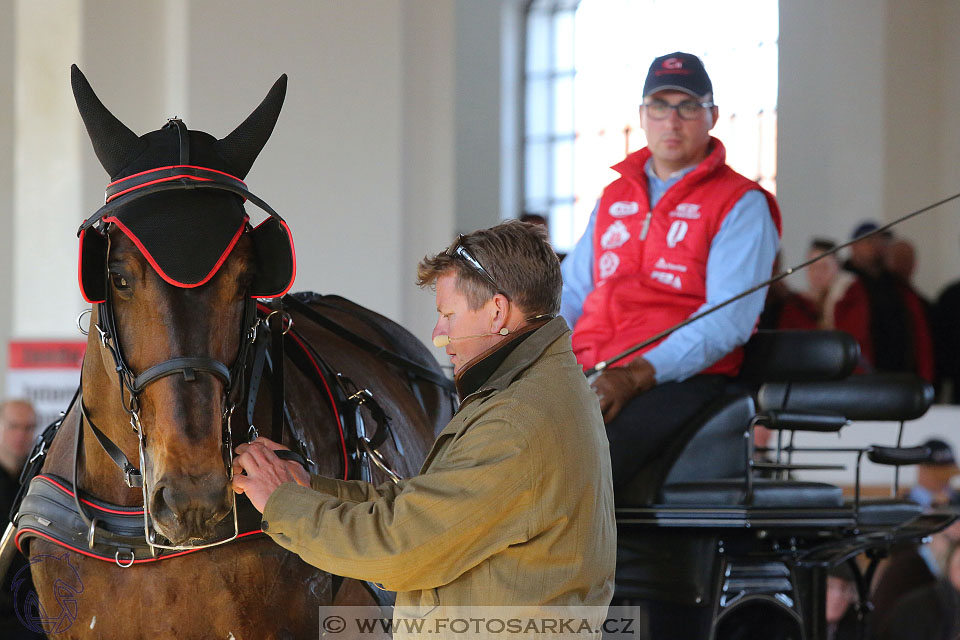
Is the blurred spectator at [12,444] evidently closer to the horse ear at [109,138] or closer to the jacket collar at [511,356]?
the horse ear at [109,138]

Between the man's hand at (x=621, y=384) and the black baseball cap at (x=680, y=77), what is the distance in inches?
31.0

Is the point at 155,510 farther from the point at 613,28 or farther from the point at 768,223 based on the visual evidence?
the point at 613,28

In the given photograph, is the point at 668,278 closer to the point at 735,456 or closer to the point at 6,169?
the point at 735,456

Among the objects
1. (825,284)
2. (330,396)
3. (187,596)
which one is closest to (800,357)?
(330,396)

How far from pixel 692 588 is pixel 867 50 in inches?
263

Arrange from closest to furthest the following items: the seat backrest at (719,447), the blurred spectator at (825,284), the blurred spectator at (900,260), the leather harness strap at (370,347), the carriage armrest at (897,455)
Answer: the leather harness strap at (370,347) < the seat backrest at (719,447) < the carriage armrest at (897,455) < the blurred spectator at (825,284) < the blurred spectator at (900,260)

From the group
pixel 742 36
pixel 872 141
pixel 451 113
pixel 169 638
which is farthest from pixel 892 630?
pixel 742 36

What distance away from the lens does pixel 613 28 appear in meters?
10.9

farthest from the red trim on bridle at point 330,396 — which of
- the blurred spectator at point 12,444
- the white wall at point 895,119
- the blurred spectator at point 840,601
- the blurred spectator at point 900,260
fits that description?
the white wall at point 895,119

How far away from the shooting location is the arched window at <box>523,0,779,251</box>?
9859 millimetres

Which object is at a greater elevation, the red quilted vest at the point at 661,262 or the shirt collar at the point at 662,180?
the shirt collar at the point at 662,180

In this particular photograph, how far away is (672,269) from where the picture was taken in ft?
11.1

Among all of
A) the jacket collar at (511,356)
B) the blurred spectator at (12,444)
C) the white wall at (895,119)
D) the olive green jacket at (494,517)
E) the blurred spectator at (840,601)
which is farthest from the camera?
the white wall at (895,119)

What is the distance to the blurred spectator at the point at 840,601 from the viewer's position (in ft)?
13.3
